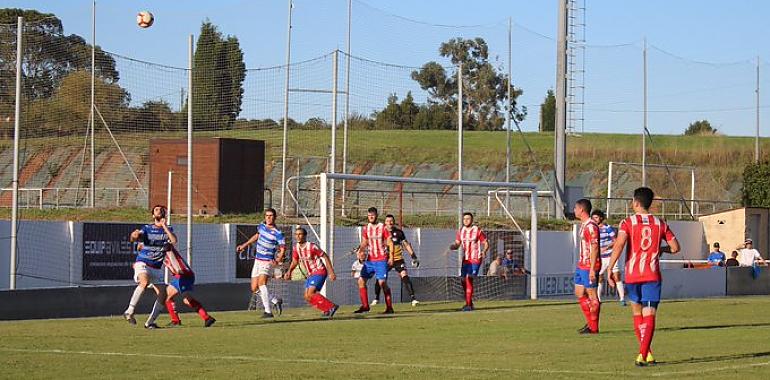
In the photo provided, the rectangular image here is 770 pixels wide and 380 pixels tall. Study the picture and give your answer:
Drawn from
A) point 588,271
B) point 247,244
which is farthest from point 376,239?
point 588,271

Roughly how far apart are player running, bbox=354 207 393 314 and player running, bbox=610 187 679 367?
10.9 m

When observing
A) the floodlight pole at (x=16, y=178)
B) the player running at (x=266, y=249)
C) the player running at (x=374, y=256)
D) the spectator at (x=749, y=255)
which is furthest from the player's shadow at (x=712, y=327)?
Result: the spectator at (x=749, y=255)

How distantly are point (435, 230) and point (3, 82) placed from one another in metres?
12.9

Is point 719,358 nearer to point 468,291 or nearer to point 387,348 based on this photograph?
point 387,348

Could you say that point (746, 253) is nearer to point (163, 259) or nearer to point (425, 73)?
point (425, 73)

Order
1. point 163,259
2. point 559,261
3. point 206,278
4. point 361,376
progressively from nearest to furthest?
point 361,376
point 163,259
point 206,278
point 559,261

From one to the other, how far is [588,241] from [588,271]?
2.14ft

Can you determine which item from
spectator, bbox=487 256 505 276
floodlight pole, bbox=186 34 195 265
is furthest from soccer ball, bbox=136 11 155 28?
spectator, bbox=487 256 505 276

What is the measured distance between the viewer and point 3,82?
29.0 m

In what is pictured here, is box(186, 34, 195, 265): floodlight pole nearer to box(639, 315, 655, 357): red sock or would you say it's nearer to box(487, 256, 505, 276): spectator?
box(487, 256, 505, 276): spectator

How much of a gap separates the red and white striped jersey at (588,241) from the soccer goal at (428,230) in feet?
26.2

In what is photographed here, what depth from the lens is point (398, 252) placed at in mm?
27906

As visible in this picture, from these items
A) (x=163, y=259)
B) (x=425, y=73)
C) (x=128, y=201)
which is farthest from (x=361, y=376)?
(x=128, y=201)

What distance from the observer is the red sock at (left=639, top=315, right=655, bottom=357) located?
1351 centimetres
